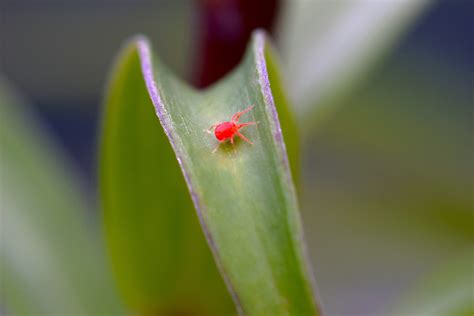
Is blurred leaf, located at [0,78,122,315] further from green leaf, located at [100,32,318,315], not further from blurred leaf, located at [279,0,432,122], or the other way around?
blurred leaf, located at [279,0,432,122]

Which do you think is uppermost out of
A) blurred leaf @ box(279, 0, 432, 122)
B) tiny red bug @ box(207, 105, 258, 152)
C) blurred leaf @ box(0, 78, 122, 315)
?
blurred leaf @ box(279, 0, 432, 122)

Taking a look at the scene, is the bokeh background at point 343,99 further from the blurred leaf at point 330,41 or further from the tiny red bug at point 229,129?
the tiny red bug at point 229,129

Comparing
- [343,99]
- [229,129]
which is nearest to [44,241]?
[229,129]

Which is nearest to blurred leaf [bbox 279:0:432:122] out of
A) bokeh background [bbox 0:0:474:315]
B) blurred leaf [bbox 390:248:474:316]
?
bokeh background [bbox 0:0:474:315]

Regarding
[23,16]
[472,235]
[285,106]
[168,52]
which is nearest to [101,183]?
Answer: [285,106]

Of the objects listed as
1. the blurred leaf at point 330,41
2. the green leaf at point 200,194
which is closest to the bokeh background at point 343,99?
the blurred leaf at point 330,41

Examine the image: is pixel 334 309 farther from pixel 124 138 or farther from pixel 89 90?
pixel 124 138
